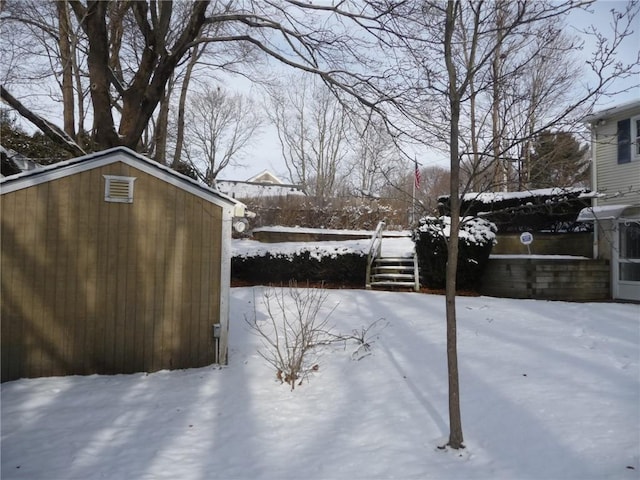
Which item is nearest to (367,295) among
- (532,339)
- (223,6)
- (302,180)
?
(532,339)

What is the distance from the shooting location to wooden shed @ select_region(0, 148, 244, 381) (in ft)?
17.0

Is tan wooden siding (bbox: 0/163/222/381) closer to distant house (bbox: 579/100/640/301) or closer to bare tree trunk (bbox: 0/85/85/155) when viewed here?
bare tree trunk (bbox: 0/85/85/155)

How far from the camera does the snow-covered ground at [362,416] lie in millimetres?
3189

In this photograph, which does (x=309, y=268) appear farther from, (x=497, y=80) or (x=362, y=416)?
(x=497, y=80)

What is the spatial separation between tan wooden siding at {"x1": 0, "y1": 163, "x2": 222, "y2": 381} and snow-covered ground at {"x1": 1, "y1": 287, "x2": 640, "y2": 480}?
1.17ft

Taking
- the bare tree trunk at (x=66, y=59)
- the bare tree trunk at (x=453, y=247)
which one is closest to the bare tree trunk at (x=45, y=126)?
the bare tree trunk at (x=66, y=59)

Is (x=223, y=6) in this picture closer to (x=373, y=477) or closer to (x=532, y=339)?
(x=532, y=339)

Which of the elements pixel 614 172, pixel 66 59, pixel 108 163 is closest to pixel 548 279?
pixel 614 172

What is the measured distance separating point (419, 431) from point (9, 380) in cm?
502

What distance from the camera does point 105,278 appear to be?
5449 mm

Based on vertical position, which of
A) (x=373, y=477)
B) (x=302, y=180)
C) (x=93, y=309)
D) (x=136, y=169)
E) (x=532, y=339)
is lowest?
(x=373, y=477)

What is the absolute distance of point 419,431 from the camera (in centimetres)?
372

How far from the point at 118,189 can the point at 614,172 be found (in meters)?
11.8

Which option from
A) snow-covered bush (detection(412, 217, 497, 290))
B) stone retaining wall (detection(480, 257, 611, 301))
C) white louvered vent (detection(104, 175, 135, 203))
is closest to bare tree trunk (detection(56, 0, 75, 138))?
white louvered vent (detection(104, 175, 135, 203))
